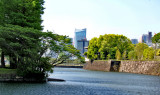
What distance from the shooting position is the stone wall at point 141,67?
66812 millimetres

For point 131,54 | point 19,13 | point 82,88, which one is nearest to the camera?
point 82,88

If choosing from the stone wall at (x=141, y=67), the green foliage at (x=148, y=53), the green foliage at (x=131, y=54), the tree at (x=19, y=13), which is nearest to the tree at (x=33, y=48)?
the tree at (x=19, y=13)

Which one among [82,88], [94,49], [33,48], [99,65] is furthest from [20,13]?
[94,49]

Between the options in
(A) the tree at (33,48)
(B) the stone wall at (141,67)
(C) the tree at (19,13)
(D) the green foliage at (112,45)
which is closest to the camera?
(A) the tree at (33,48)

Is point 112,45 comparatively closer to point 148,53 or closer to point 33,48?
point 148,53

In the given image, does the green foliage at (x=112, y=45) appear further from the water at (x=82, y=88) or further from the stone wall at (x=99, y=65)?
the water at (x=82, y=88)

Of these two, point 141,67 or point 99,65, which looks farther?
point 99,65

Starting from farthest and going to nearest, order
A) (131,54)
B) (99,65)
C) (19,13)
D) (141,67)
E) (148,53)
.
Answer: (99,65) → (131,54) → (148,53) → (141,67) → (19,13)

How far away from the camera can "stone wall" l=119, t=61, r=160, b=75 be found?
6681cm

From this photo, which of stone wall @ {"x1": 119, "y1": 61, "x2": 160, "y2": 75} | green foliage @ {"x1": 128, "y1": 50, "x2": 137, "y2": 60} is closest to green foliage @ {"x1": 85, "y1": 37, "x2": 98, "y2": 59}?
green foliage @ {"x1": 128, "y1": 50, "x2": 137, "y2": 60}

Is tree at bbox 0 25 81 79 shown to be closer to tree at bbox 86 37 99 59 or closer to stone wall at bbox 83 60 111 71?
stone wall at bbox 83 60 111 71

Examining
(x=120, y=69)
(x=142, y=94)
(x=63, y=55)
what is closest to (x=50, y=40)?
(x=63, y=55)

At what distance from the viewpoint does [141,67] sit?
73688mm

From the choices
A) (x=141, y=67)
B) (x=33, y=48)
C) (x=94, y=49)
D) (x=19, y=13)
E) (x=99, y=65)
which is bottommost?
(x=141, y=67)
